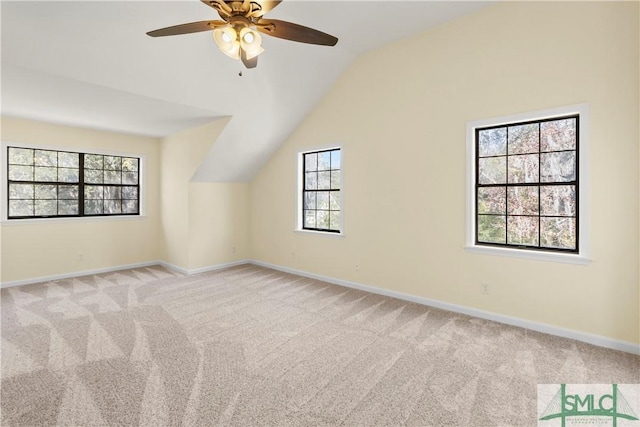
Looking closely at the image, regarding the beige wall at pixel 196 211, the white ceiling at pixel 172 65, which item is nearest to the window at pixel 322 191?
the white ceiling at pixel 172 65

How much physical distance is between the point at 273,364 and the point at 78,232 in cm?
467

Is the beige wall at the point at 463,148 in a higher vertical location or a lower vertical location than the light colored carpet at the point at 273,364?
higher

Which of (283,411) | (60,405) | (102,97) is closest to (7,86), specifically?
(102,97)

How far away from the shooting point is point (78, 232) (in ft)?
17.3

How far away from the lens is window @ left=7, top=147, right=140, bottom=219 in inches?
188

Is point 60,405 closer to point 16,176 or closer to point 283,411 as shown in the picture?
point 283,411

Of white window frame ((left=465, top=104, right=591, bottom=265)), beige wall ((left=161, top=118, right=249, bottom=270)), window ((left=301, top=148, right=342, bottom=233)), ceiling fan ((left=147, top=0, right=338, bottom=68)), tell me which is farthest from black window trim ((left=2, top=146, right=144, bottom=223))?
white window frame ((left=465, top=104, right=591, bottom=265))

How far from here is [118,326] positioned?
10.8ft

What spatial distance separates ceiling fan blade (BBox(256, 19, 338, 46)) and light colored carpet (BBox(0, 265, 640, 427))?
8.39 feet

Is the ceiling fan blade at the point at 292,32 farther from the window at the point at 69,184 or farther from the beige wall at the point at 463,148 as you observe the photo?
the window at the point at 69,184

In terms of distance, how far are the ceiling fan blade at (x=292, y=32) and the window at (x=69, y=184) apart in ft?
15.8

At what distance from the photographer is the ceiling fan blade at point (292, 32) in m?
2.21

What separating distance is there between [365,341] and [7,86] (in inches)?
181

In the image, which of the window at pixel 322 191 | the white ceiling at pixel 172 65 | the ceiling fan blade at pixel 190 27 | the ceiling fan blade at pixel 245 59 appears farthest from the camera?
the window at pixel 322 191
